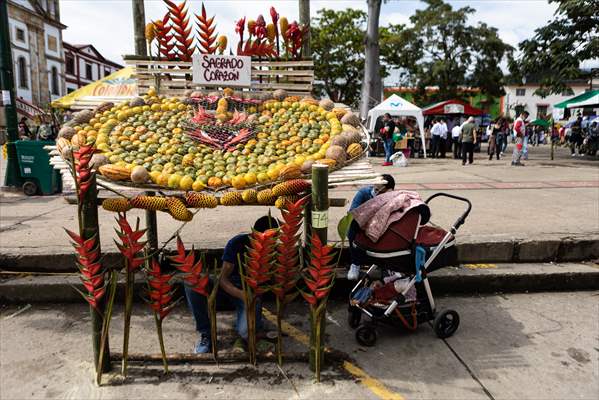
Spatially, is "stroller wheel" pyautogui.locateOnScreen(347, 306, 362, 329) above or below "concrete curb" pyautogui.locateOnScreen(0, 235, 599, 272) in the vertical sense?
below

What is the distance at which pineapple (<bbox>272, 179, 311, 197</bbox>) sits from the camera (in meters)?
2.99

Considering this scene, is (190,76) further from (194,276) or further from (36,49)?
(36,49)

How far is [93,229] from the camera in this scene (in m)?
2.91

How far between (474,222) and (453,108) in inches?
706

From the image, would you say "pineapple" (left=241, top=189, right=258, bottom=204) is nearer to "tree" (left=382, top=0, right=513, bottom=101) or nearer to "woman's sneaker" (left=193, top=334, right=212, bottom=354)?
"woman's sneaker" (left=193, top=334, right=212, bottom=354)

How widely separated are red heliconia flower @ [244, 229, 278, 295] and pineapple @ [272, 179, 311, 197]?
0.27 meters

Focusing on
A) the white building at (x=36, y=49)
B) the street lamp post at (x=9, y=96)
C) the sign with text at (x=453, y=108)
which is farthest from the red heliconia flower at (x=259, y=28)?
the white building at (x=36, y=49)

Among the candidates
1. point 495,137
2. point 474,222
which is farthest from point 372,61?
point 474,222

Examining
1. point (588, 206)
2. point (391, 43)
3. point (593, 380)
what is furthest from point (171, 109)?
point (391, 43)

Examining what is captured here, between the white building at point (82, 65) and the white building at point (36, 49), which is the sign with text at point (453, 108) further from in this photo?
the white building at point (82, 65)

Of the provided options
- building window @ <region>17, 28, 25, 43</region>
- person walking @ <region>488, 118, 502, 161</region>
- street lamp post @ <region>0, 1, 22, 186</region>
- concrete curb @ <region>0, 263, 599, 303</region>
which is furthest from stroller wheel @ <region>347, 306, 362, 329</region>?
building window @ <region>17, 28, 25, 43</region>

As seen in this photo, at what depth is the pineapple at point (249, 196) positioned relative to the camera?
2.95 meters

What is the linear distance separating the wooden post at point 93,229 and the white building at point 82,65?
54.9 m

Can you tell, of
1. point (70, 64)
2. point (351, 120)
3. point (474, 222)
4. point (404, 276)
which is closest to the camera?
point (404, 276)
